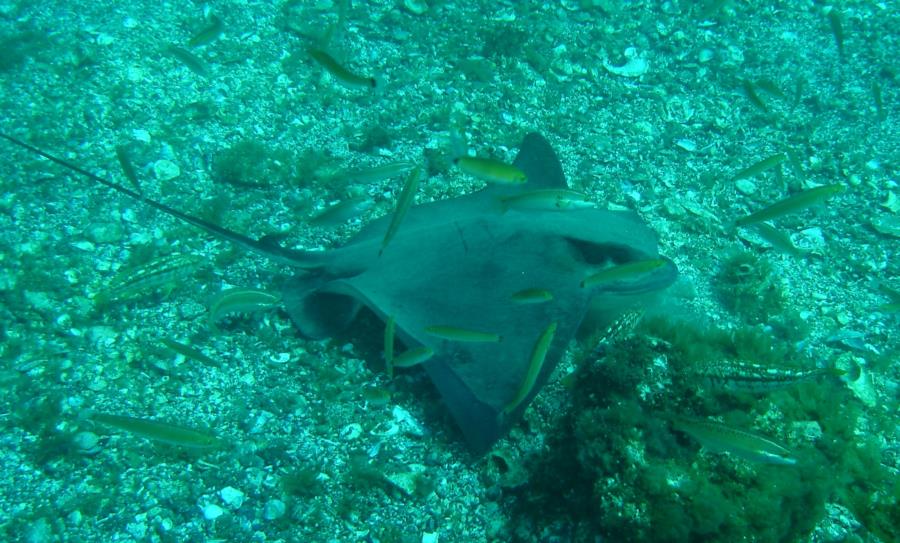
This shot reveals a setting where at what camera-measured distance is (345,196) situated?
18.7 feet

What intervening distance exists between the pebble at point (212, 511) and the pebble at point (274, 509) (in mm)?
276

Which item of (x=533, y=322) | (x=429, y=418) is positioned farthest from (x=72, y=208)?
(x=533, y=322)

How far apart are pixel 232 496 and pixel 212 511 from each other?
14 cm

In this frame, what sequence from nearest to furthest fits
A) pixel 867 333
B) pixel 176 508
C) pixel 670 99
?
pixel 176 508, pixel 867 333, pixel 670 99

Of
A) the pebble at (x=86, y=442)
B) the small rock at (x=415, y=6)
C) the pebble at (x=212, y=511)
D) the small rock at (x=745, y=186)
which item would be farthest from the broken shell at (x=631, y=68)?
the pebble at (x=86, y=442)

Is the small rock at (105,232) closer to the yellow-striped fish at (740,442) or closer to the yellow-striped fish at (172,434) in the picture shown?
the yellow-striped fish at (172,434)

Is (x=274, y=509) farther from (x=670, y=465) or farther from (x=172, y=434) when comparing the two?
(x=670, y=465)

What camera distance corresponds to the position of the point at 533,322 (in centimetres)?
374

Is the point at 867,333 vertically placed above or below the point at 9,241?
above

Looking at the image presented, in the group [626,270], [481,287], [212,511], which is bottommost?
[212,511]

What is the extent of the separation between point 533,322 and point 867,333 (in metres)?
3.58

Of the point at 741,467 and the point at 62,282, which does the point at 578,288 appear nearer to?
the point at 741,467

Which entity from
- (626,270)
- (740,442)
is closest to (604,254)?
(626,270)

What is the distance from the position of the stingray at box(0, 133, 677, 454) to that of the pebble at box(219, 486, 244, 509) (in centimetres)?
135
